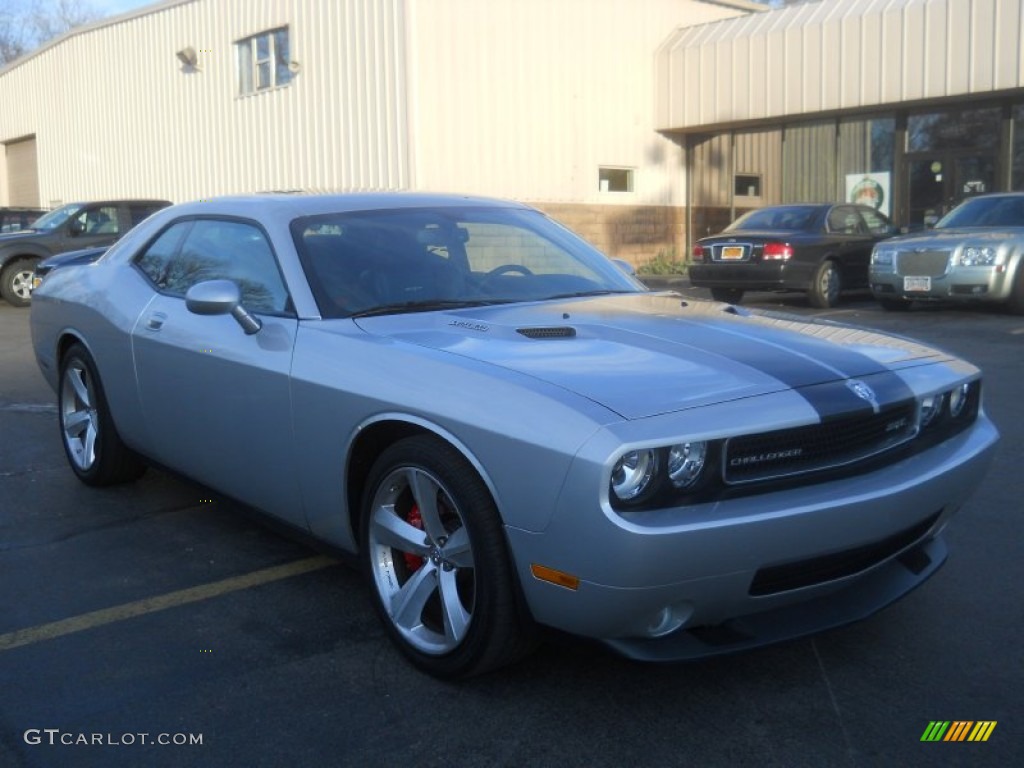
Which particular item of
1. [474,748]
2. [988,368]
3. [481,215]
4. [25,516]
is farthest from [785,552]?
[988,368]

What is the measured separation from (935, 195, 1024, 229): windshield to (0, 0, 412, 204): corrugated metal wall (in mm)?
8475

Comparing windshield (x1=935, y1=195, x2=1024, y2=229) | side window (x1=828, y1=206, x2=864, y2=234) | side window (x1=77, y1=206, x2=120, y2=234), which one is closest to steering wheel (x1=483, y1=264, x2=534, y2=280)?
windshield (x1=935, y1=195, x2=1024, y2=229)

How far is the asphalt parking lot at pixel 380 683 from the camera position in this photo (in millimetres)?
2867

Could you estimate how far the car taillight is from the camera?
1349 cm

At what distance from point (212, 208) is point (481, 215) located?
1.17 meters

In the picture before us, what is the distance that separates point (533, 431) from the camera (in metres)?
2.82

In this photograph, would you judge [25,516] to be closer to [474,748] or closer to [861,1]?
[474,748]

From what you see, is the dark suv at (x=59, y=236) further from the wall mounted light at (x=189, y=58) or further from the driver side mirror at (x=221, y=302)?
the driver side mirror at (x=221, y=302)

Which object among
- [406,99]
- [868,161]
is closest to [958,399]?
[406,99]

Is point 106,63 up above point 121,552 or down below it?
above

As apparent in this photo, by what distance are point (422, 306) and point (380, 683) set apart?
4.42 feet

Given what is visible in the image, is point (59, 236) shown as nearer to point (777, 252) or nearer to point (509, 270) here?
point (777, 252)

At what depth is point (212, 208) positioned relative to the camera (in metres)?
4.78

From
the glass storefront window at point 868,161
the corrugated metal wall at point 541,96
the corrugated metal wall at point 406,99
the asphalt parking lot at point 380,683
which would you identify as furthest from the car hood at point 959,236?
the asphalt parking lot at point 380,683
